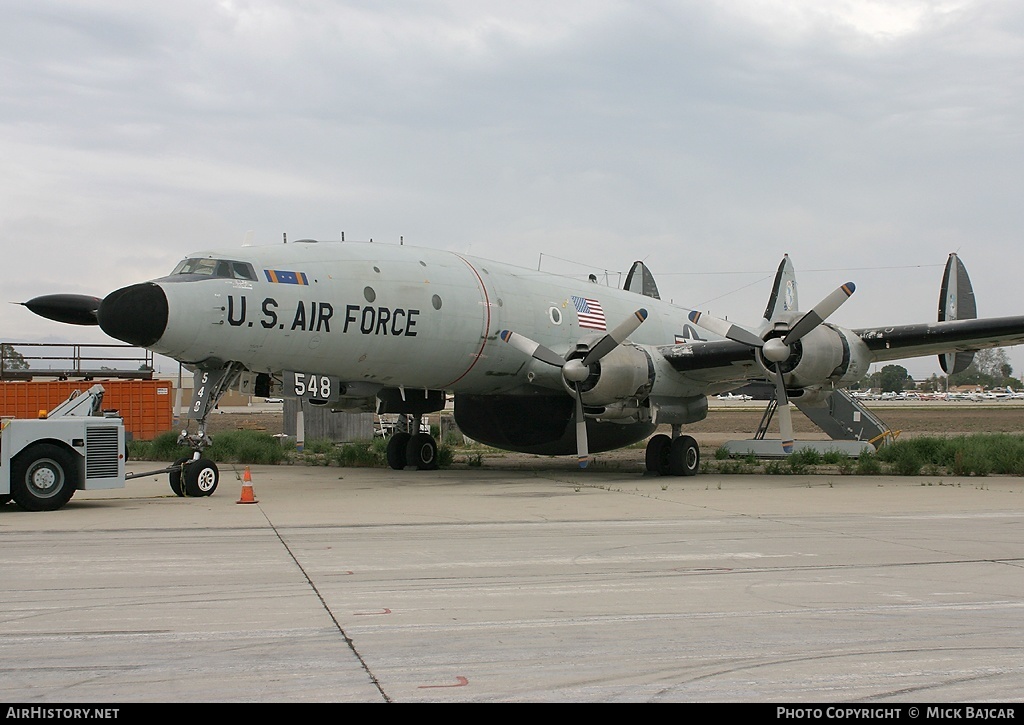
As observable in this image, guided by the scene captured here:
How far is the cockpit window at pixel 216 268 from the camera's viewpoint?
15.4m

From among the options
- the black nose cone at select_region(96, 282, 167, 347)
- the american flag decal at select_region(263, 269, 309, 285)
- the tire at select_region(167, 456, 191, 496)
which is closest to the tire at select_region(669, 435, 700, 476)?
the american flag decal at select_region(263, 269, 309, 285)

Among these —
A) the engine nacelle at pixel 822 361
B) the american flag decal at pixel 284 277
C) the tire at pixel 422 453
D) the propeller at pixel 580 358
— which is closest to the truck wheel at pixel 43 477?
the american flag decal at pixel 284 277

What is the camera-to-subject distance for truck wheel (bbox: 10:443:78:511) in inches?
508

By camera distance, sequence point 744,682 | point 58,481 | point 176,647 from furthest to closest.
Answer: point 58,481 → point 176,647 → point 744,682

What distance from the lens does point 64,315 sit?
17438 mm

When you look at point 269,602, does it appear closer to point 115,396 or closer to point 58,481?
point 58,481

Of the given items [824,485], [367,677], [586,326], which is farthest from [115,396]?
[367,677]

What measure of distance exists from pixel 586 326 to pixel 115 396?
64.0 ft

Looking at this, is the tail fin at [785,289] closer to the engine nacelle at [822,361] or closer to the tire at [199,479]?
the engine nacelle at [822,361]

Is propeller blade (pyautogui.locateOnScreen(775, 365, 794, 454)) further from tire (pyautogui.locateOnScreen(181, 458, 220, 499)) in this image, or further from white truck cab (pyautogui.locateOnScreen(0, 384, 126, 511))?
white truck cab (pyautogui.locateOnScreen(0, 384, 126, 511))

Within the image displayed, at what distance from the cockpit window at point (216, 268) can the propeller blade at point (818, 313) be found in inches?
402

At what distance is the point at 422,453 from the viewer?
74.5 feet

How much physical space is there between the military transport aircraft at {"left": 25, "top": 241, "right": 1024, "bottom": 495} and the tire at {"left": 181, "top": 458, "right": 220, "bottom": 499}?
31 mm

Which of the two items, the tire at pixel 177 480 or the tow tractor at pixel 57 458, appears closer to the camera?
the tow tractor at pixel 57 458
